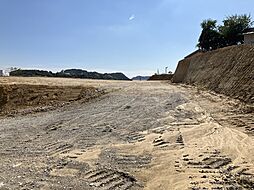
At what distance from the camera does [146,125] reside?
34.7ft

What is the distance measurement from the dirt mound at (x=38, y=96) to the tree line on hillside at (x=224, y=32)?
1190 inches

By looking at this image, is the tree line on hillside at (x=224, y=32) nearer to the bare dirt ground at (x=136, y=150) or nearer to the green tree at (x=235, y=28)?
the green tree at (x=235, y=28)

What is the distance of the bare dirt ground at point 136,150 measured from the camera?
5562mm

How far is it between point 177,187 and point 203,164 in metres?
1.11

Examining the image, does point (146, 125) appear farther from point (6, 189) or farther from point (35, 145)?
point (6, 189)

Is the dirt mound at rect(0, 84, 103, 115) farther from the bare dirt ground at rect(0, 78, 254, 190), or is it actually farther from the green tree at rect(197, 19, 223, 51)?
the green tree at rect(197, 19, 223, 51)

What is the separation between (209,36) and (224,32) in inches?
197

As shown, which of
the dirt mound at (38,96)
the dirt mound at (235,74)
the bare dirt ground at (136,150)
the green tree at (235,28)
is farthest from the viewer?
the green tree at (235,28)

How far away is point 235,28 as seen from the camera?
46.0 m

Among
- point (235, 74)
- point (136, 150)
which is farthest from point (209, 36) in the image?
point (136, 150)

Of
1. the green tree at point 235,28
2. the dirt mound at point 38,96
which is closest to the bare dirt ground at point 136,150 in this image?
the dirt mound at point 38,96

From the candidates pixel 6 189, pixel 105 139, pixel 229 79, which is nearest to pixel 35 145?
pixel 105 139

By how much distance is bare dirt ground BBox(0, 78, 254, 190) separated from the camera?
5.56m

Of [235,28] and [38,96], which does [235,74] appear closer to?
[38,96]
